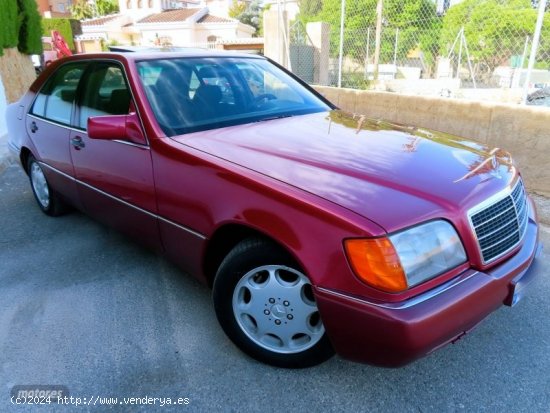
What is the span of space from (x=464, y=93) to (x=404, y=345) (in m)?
6.96

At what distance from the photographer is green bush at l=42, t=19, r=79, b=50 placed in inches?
1300

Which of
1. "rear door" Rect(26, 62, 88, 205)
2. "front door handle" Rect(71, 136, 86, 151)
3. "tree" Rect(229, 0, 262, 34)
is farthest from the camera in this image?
"tree" Rect(229, 0, 262, 34)

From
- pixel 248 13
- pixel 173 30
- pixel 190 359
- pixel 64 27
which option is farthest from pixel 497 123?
pixel 248 13

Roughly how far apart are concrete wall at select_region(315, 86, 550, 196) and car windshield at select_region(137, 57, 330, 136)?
2283 mm

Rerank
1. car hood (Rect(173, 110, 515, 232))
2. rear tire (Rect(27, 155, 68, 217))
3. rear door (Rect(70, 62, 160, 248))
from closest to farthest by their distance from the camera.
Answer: car hood (Rect(173, 110, 515, 232)) → rear door (Rect(70, 62, 160, 248)) → rear tire (Rect(27, 155, 68, 217))

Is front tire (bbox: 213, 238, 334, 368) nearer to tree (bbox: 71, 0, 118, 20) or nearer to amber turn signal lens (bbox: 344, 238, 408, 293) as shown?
amber turn signal lens (bbox: 344, 238, 408, 293)

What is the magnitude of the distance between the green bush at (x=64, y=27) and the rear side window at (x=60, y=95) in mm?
32877

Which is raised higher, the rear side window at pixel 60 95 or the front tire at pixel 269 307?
the rear side window at pixel 60 95

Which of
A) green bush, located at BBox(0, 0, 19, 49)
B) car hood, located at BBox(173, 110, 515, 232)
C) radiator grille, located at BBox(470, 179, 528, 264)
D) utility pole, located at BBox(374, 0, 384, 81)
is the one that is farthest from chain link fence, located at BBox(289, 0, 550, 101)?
A: green bush, located at BBox(0, 0, 19, 49)

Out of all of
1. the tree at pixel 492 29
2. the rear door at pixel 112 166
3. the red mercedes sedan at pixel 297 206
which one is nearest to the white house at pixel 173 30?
the tree at pixel 492 29

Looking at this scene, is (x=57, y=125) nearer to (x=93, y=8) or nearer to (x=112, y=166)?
(x=112, y=166)

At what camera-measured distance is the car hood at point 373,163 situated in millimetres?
1917

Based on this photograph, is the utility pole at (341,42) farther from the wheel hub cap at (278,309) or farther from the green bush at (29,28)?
the green bush at (29,28)

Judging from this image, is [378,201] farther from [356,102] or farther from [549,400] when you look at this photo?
[356,102]
